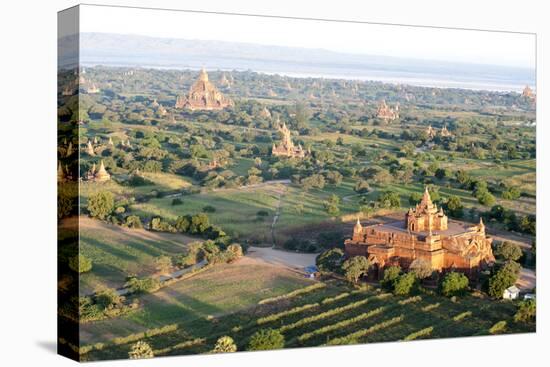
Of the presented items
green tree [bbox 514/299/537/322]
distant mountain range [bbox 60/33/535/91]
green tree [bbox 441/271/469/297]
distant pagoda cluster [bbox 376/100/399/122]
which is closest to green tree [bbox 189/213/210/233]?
distant mountain range [bbox 60/33/535/91]

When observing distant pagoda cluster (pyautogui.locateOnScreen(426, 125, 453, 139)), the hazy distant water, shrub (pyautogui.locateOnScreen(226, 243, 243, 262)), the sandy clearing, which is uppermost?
the hazy distant water

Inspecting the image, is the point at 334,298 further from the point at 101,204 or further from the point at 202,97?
the point at 101,204

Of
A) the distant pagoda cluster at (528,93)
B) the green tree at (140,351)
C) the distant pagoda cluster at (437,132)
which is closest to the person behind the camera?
the green tree at (140,351)

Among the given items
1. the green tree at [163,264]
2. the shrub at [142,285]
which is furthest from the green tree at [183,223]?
the shrub at [142,285]

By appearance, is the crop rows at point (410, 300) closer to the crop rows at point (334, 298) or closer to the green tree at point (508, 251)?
the crop rows at point (334, 298)

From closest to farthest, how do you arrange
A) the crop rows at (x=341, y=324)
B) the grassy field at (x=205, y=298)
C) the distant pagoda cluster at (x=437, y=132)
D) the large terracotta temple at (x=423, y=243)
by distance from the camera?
the grassy field at (x=205, y=298) < the crop rows at (x=341, y=324) < the large terracotta temple at (x=423, y=243) < the distant pagoda cluster at (x=437, y=132)

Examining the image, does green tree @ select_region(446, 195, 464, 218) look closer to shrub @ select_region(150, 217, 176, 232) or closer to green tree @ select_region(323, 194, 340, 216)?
green tree @ select_region(323, 194, 340, 216)

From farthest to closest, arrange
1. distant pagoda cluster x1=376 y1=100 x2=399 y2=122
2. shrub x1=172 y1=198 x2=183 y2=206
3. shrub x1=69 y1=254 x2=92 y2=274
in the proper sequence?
distant pagoda cluster x1=376 y1=100 x2=399 y2=122, shrub x1=172 y1=198 x2=183 y2=206, shrub x1=69 y1=254 x2=92 y2=274

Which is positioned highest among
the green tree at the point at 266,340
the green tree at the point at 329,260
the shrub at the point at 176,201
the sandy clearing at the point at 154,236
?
the shrub at the point at 176,201
